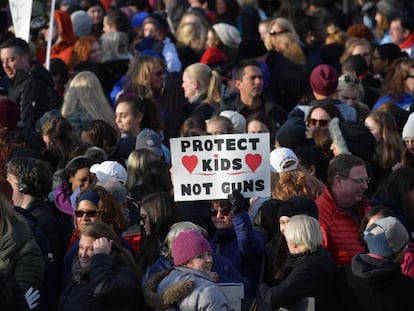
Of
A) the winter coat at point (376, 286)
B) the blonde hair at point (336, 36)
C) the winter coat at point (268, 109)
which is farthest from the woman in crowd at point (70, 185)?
the blonde hair at point (336, 36)

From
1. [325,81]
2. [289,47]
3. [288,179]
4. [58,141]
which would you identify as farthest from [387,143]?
[289,47]

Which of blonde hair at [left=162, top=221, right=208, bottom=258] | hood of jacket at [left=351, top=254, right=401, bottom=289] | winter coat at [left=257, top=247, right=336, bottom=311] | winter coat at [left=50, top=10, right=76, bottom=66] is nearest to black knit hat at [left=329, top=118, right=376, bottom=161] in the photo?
winter coat at [left=257, top=247, right=336, bottom=311]

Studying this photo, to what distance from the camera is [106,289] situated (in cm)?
934

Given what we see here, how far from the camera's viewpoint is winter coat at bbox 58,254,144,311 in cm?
938

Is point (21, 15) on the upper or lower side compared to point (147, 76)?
upper

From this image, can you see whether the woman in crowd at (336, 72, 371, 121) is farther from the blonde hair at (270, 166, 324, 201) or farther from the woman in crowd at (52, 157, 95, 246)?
the woman in crowd at (52, 157, 95, 246)

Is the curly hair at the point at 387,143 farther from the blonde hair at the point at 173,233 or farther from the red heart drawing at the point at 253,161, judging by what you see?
the blonde hair at the point at 173,233

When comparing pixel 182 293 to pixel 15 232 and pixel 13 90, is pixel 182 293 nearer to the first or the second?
pixel 15 232

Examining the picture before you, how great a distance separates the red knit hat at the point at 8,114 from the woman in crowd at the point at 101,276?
10.4 ft

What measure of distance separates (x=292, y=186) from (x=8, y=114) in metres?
2.85

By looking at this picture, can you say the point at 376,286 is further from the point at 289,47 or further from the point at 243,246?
the point at 289,47

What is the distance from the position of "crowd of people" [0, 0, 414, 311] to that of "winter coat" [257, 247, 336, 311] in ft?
0.03

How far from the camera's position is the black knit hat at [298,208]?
1034 centimetres


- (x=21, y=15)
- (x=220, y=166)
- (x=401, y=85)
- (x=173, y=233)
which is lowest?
(x=173, y=233)
